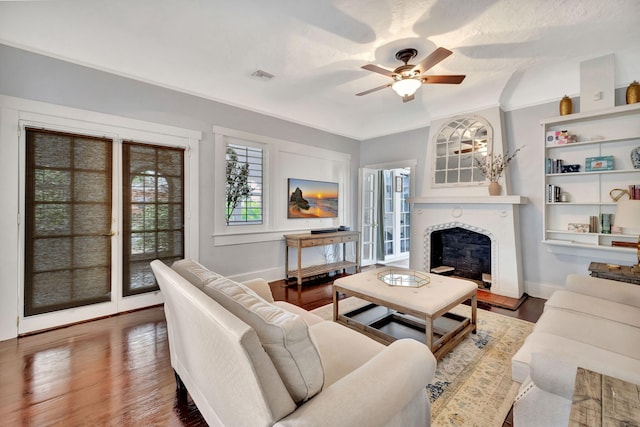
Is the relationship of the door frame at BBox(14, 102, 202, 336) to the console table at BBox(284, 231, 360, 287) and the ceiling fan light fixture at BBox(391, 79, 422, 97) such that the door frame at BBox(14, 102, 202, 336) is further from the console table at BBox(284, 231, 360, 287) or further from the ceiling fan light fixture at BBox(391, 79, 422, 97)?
the ceiling fan light fixture at BBox(391, 79, 422, 97)

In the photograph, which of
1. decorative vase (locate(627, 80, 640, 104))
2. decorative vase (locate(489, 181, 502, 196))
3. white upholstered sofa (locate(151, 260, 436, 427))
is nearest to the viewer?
white upholstered sofa (locate(151, 260, 436, 427))

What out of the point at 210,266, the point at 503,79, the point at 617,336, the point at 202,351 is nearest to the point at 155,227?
the point at 210,266

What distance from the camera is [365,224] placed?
5801mm

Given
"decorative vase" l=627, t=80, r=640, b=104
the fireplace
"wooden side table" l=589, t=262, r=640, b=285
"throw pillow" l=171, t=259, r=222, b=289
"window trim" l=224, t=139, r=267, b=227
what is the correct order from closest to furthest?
"throw pillow" l=171, t=259, r=222, b=289 → "wooden side table" l=589, t=262, r=640, b=285 → "decorative vase" l=627, t=80, r=640, b=104 → "window trim" l=224, t=139, r=267, b=227 → the fireplace

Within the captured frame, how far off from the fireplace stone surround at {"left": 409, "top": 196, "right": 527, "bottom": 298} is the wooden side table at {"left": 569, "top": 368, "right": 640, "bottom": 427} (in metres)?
3.26

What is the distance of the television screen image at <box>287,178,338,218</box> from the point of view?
4770 mm

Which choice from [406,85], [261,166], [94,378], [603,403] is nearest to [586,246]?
[406,85]

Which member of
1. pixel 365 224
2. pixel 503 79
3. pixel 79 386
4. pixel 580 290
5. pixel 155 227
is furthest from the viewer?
pixel 365 224

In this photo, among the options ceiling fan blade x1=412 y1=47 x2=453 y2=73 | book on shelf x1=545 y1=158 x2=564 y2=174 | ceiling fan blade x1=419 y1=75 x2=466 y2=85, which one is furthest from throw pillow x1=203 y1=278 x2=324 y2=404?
book on shelf x1=545 y1=158 x2=564 y2=174

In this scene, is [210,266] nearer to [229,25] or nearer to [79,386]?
[79,386]

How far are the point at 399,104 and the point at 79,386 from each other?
5053 millimetres

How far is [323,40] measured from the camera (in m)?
2.78

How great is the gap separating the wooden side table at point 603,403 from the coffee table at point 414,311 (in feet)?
3.68

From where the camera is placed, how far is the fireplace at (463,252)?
4293 mm
